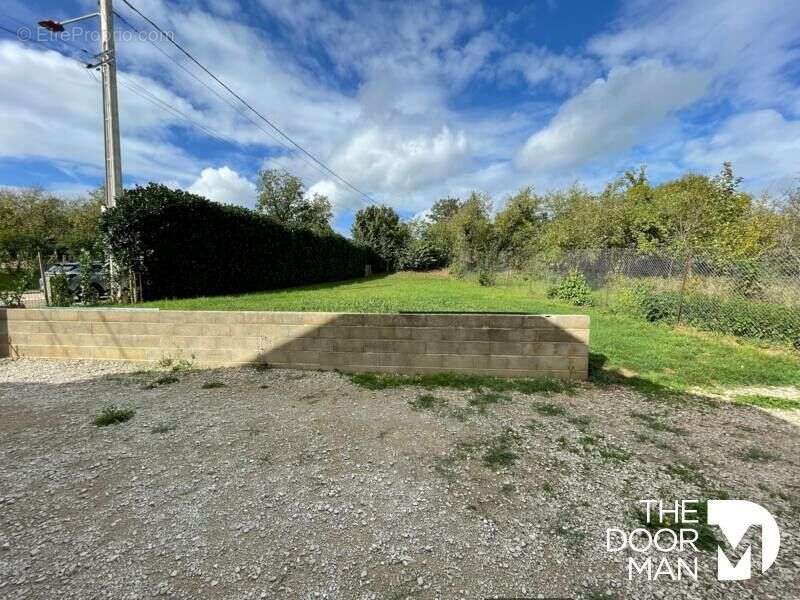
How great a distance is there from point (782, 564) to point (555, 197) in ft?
78.7

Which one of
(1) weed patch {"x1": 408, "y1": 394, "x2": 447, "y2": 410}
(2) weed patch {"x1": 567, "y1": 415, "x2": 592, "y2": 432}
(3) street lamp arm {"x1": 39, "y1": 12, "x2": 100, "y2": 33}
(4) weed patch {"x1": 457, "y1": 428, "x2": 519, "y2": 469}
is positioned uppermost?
(3) street lamp arm {"x1": 39, "y1": 12, "x2": 100, "y2": 33}

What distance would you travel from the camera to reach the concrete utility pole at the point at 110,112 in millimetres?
8102

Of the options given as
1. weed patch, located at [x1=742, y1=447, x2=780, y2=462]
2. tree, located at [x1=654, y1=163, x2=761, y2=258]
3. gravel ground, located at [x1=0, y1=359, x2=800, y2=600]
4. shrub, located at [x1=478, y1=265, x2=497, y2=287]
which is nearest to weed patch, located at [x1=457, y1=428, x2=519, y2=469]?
gravel ground, located at [x1=0, y1=359, x2=800, y2=600]

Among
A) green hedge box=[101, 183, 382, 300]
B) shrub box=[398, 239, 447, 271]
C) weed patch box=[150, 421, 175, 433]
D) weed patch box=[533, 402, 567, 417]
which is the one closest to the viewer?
weed patch box=[150, 421, 175, 433]

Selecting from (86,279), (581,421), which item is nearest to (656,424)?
(581,421)

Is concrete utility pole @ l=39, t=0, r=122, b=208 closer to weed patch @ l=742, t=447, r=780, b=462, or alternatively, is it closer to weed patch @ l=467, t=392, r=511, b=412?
weed patch @ l=467, t=392, r=511, b=412

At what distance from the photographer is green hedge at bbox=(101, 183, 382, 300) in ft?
25.7

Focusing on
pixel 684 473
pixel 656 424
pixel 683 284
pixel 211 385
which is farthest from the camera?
pixel 683 284

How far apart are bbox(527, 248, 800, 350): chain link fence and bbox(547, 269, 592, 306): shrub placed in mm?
467

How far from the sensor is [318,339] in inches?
165

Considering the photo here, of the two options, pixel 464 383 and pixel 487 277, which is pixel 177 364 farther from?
pixel 487 277

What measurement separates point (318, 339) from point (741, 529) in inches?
144

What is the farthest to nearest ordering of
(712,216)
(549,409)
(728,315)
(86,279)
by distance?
1. (712,216)
2. (86,279)
3. (728,315)
4. (549,409)

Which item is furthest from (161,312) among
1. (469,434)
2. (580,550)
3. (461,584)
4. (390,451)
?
(580,550)
